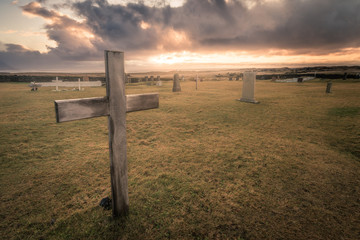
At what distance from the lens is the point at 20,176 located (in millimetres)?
3477

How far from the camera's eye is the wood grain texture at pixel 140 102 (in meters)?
2.19

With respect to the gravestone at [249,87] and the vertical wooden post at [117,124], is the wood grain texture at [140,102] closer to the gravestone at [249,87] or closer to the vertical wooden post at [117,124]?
the vertical wooden post at [117,124]

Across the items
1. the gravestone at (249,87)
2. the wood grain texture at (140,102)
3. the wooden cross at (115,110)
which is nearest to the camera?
the wooden cross at (115,110)

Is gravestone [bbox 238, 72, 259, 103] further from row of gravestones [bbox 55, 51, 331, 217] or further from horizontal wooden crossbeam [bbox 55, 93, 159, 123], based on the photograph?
horizontal wooden crossbeam [bbox 55, 93, 159, 123]

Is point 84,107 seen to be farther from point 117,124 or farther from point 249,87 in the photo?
point 249,87

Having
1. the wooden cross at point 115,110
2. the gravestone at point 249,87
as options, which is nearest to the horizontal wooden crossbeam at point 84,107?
the wooden cross at point 115,110

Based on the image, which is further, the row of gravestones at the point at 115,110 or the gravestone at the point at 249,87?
the gravestone at the point at 249,87

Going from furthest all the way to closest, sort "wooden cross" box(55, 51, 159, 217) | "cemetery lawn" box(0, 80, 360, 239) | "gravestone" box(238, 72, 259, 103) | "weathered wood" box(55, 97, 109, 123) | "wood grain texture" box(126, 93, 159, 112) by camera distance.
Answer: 1. "gravestone" box(238, 72, 259, 103)
2. "cemetery lawn" box(0, 80, 360, 239)
3. "wood grain texture" box(126, 93, 159, 112)
4. "wooden cross" box(55, 51, 159, 217)
5. "weathered wood" box(55, 97, 109, 123)

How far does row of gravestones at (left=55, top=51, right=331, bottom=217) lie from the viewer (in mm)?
1832

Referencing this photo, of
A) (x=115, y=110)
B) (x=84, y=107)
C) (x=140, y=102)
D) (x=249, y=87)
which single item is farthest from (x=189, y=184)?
(x=249, y=87)

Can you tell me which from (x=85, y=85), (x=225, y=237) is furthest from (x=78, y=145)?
(x=85, y=85)

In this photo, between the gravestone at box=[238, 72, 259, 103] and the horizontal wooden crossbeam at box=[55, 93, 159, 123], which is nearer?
the horizontal wooden crossbeam at box=[55, 93, 159, 123]

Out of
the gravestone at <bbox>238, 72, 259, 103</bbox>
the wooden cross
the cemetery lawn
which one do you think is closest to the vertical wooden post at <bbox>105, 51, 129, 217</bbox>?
the wooden cross

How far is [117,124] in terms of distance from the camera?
6.82ft
